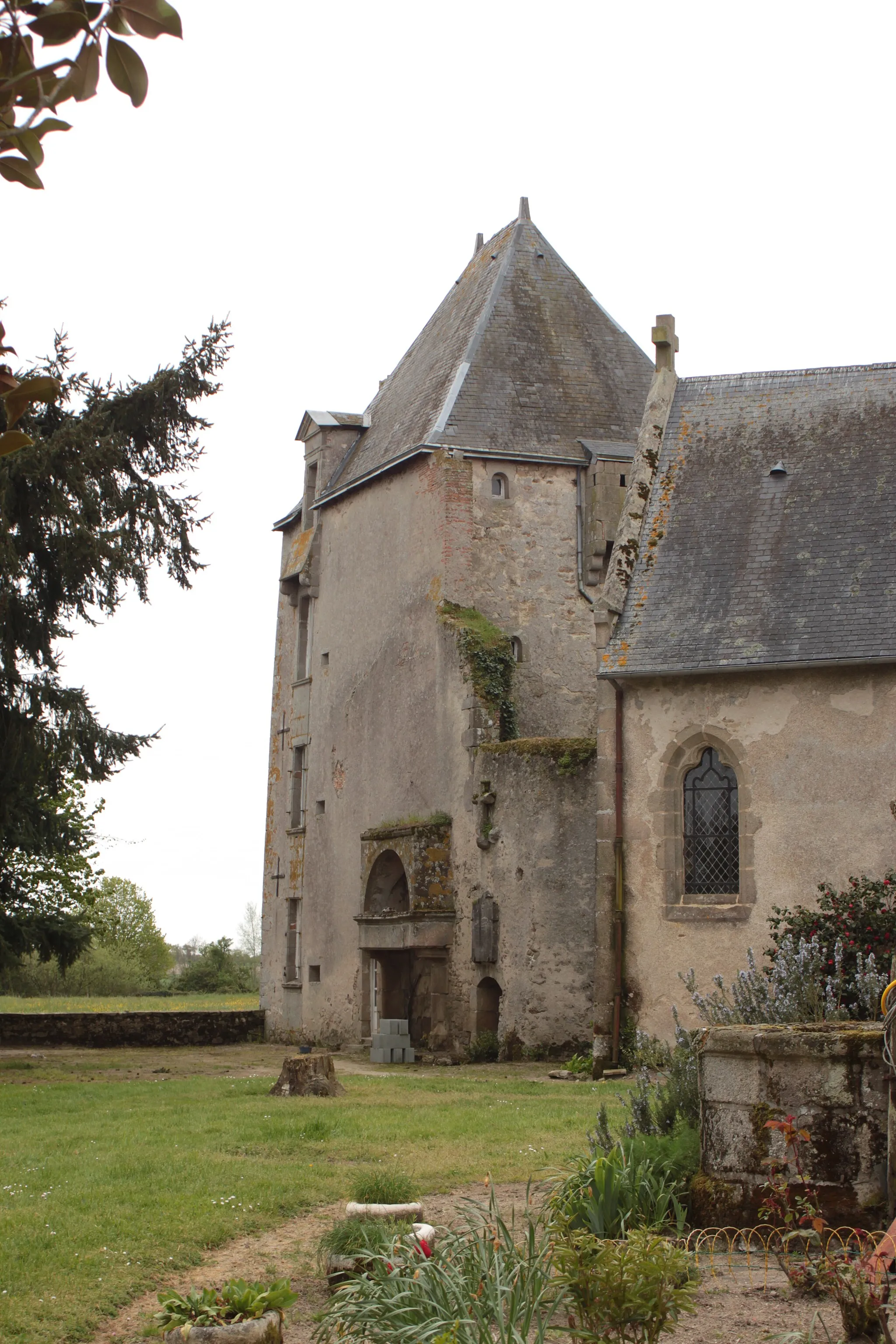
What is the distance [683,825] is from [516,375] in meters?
10.0

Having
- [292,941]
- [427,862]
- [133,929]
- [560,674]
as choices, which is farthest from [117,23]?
[133,929]

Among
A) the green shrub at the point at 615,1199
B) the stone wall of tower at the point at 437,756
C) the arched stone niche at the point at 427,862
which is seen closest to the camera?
the green shrub at the point at 615,1199

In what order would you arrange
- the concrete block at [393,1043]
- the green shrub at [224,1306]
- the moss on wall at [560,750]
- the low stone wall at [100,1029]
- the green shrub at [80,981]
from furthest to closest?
the green shrub at [80,981] → the low stone wall at [100,1029] → the concrete block at [393,1043] → the moss on wall at [560,750] → the green shrub at [224,1306]

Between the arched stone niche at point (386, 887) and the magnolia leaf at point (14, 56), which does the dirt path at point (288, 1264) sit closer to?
the magnolia leaf at point (14, 56)

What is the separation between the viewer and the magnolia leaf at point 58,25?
261 cm

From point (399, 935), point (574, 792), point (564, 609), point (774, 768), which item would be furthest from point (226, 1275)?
point (564, 609)

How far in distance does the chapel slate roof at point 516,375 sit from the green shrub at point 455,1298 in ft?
62.6

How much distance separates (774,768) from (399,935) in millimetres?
7439

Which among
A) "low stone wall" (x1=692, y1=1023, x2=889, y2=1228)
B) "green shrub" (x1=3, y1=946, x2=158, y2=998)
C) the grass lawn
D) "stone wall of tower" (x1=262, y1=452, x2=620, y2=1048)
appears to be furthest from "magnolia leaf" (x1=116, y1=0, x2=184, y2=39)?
"green shrub" (x1=3, y1=946, x2=158, y2=998)

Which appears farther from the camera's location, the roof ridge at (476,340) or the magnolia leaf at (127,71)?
the roof ridge at (476,340)

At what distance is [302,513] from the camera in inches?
1142

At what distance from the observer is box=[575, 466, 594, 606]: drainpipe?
24.3 m

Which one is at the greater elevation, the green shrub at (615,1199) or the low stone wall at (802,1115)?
the low stone wall at (802,1115)

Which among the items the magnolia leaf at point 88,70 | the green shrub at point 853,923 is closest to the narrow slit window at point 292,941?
the green shrub at point 853,923
